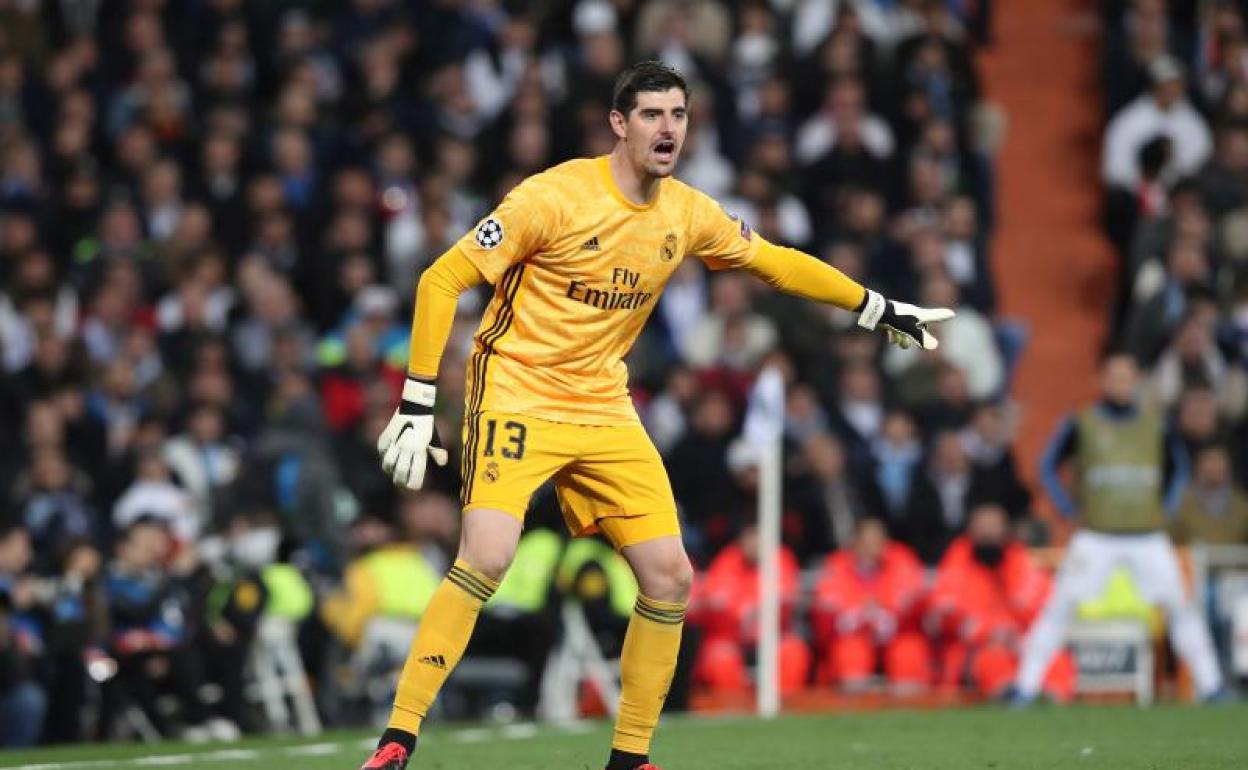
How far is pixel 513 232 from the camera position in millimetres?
9328

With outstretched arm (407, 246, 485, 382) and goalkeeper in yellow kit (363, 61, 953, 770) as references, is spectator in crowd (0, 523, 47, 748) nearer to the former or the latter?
goalkeeper in yellow kit (363, 61, 953, 770)

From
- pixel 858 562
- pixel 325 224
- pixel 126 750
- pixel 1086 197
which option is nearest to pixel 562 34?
pixel 325 224

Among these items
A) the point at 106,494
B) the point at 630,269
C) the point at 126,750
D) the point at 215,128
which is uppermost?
the point at 215,128

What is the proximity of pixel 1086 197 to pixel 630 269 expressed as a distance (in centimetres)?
1340

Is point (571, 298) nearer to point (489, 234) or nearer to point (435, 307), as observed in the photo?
point (489, 234)

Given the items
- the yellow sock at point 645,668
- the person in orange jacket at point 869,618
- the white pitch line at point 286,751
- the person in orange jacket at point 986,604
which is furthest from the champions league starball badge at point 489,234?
the person in orange jacket at point 986,604

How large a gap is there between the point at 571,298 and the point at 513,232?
386 millimetres

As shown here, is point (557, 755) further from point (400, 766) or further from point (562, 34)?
point (562, 34)

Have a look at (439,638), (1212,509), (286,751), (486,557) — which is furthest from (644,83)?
(1212,509)

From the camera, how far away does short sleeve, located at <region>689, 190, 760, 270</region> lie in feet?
32.4

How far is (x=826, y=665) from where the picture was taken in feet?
58.8

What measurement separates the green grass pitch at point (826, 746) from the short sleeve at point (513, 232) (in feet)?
7.92

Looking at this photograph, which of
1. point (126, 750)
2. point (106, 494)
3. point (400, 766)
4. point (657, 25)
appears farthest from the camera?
point (657, 25)

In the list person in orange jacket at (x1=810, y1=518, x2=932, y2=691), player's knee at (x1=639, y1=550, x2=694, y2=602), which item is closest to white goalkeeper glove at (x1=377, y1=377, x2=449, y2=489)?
player's knee at (x1=639, y1=550, x2=694, y2=602)
